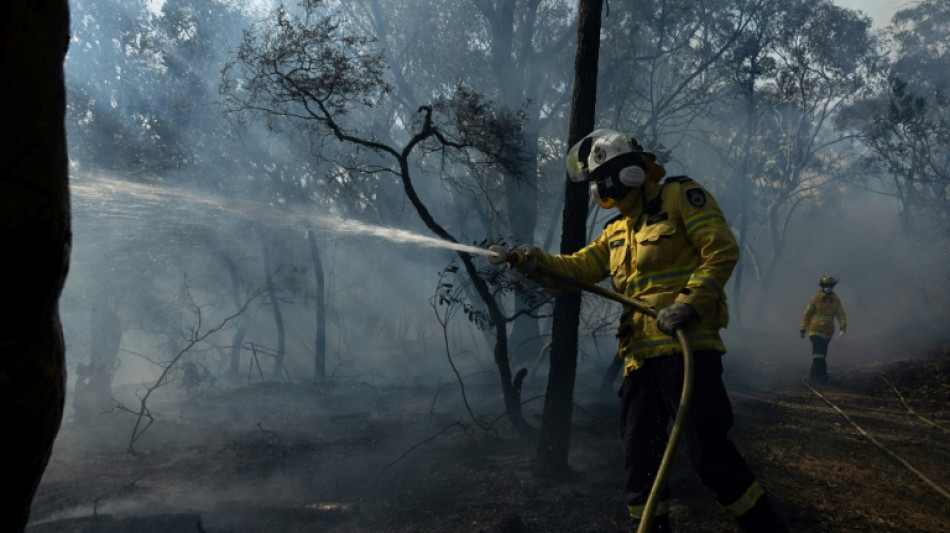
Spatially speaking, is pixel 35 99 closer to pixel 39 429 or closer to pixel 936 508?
pixel 39 429

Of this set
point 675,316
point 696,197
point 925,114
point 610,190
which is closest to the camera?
point 675,316

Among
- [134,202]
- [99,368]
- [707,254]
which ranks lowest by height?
[99,368]

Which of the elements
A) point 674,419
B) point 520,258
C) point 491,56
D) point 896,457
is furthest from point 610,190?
point 491,56

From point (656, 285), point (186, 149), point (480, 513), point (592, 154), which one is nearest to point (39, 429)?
point (656, 285)

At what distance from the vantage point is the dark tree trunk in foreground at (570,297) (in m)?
5.96

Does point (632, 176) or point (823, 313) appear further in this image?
point (823, 313)

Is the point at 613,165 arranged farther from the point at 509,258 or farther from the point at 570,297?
the point at 570,297

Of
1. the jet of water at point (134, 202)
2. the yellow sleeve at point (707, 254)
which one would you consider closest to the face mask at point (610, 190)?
the yellow sleeve at point (707, 254)

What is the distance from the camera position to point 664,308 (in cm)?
342

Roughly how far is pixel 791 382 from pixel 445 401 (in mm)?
7199

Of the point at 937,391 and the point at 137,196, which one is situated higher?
the point at 137,196

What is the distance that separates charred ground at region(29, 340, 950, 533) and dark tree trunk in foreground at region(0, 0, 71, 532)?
411cm

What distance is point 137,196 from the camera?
11078 millimetres

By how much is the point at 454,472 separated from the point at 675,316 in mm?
4073
